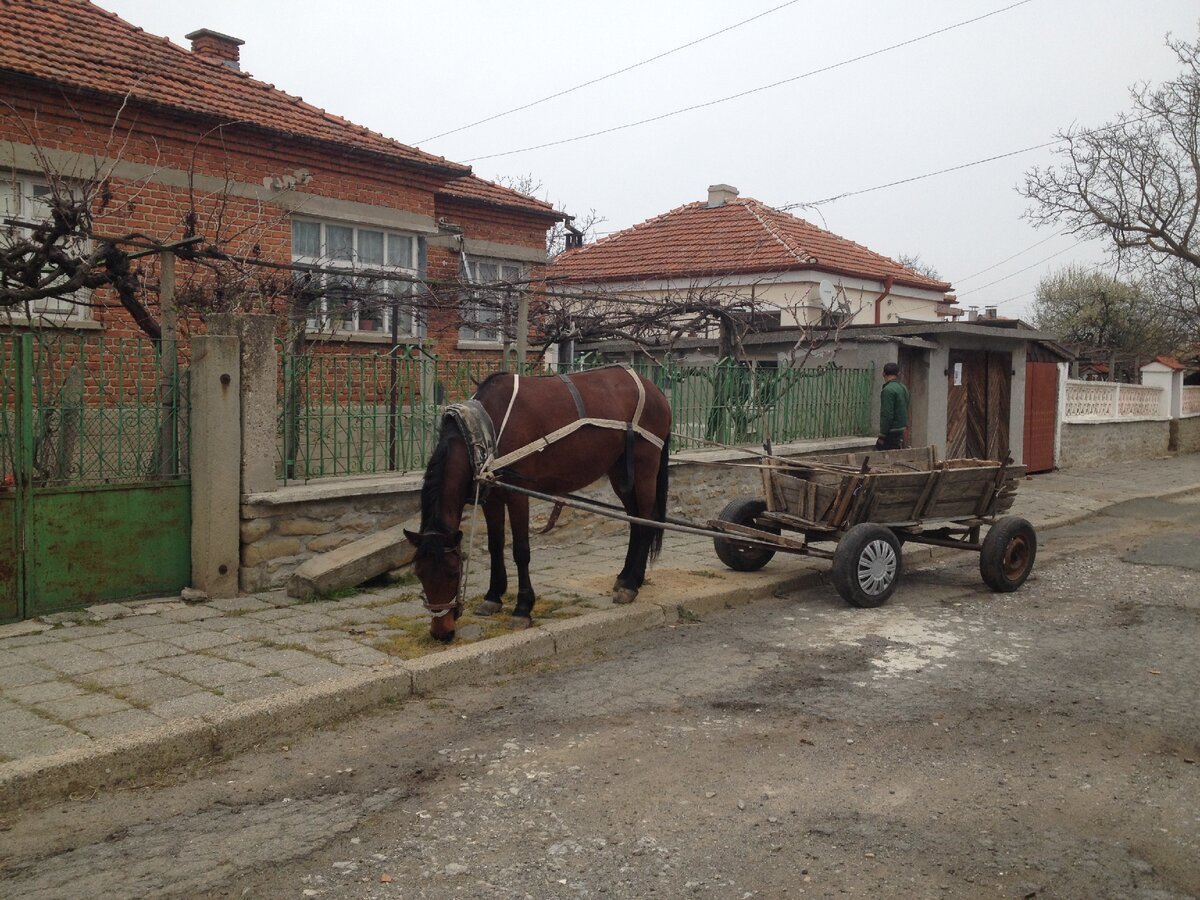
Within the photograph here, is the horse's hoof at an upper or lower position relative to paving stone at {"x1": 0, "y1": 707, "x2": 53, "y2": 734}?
upper

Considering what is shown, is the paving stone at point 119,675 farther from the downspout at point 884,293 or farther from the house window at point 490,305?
the downspout at point 884,293

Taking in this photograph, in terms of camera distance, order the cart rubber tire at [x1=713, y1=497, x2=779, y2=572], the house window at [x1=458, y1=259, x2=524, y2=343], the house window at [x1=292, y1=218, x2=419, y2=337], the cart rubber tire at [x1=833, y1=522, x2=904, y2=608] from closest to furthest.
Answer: the cart rubber tire at [x1=833, y1=522, x2=904, y2=608] → the cart rubber tire at [x1=713, y1=497, x2=779, y2=572] → the house window at [x1=458, y1=259, x2=524, y2=343] → the house window at [x1=292, y1=218, x2=419, y2=337]

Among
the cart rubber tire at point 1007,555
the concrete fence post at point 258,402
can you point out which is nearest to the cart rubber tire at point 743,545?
the cart rubber tire at point 1007,555

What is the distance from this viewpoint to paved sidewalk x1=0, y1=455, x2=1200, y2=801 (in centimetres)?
489

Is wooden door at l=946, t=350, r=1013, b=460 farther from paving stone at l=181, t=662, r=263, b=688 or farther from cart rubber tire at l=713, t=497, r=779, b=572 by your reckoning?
paving stone at l=181, t=662, r=263, b=688

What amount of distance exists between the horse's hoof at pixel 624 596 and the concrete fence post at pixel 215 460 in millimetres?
2848

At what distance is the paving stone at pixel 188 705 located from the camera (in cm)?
493

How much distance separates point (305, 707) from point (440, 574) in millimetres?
1204

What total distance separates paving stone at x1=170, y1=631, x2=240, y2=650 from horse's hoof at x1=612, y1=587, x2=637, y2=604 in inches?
106

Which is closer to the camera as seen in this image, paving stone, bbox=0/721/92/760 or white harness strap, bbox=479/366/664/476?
paving stone, bbox=0/721/92/760

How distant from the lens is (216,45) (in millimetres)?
15891

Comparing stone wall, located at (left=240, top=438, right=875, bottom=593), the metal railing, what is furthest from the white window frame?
the metal railing

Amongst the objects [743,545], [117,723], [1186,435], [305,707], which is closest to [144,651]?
[117,723]

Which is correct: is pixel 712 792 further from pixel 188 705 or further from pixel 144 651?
pixel 144 651
